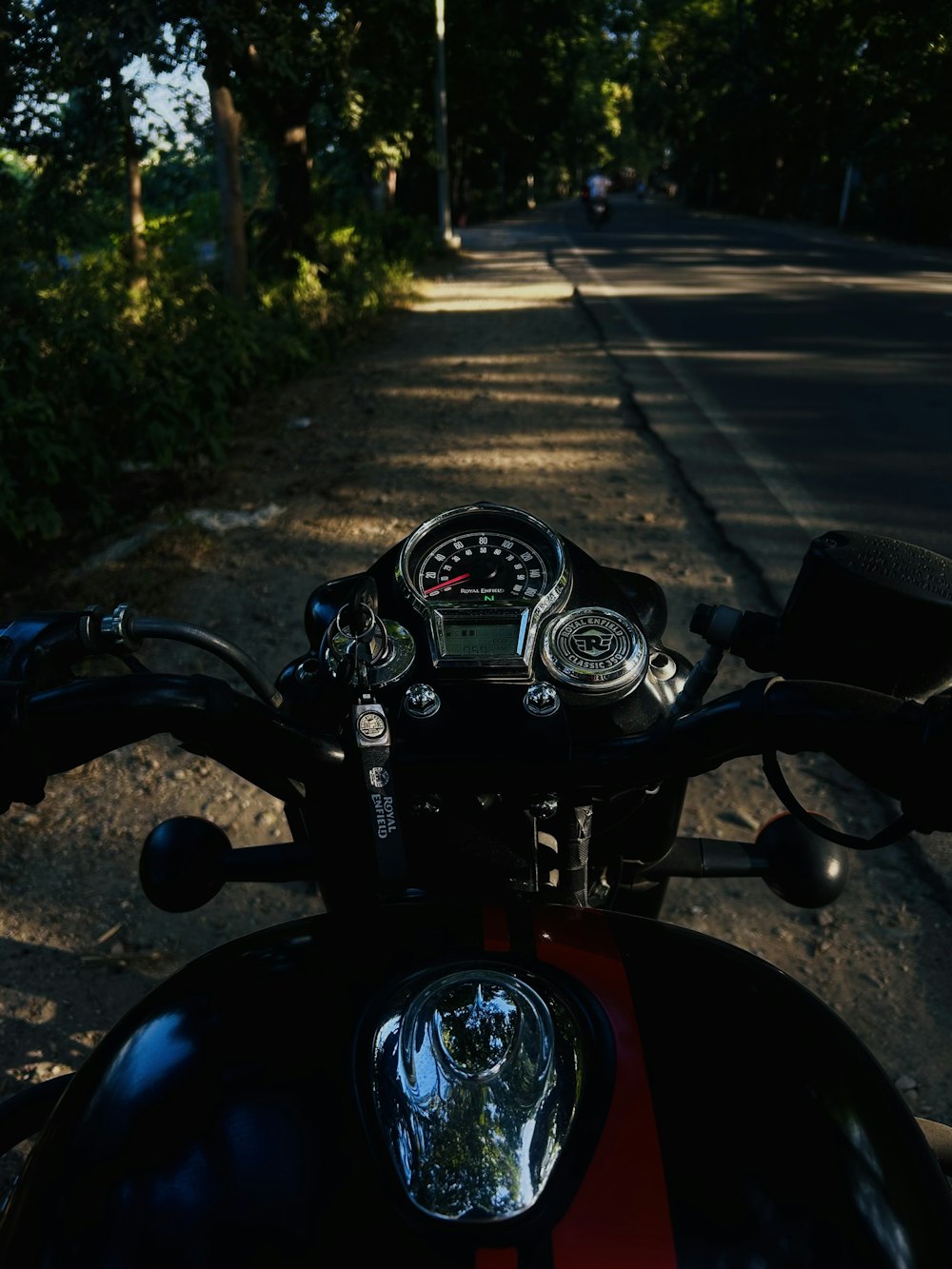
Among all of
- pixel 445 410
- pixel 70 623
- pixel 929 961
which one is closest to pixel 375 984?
pixel 70 623

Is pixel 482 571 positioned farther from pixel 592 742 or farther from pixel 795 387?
pixel 795 387

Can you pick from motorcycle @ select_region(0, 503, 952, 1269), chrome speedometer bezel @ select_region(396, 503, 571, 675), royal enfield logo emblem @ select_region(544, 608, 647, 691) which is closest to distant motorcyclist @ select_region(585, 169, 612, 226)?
chrome speedometer bezel @ select_region(396, 503, 571, 675)

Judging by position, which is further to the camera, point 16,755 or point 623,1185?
point 16,755

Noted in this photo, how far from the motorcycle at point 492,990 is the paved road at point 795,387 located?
12.0 ft

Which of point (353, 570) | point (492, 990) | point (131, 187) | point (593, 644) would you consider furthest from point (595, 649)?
point (131, 187)

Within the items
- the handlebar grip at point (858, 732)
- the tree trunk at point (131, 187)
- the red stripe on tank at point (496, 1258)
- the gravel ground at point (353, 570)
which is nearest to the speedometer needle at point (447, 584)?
the handlebar grip at point (858, 732)

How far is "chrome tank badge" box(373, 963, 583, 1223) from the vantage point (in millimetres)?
Answer: 770

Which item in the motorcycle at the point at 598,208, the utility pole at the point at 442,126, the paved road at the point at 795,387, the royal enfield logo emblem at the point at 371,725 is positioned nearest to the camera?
the royal enfield logo emblem at the point at 371,725

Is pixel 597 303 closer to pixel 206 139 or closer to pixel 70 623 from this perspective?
pixel 206 139

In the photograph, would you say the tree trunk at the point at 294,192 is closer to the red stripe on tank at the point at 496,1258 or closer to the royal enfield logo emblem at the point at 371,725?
the royal enfield logo emblem at the point at 371,725

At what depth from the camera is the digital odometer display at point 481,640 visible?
47.3 inches

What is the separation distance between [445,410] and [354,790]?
294 inches

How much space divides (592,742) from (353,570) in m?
4.02

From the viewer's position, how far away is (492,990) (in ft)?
2.89
